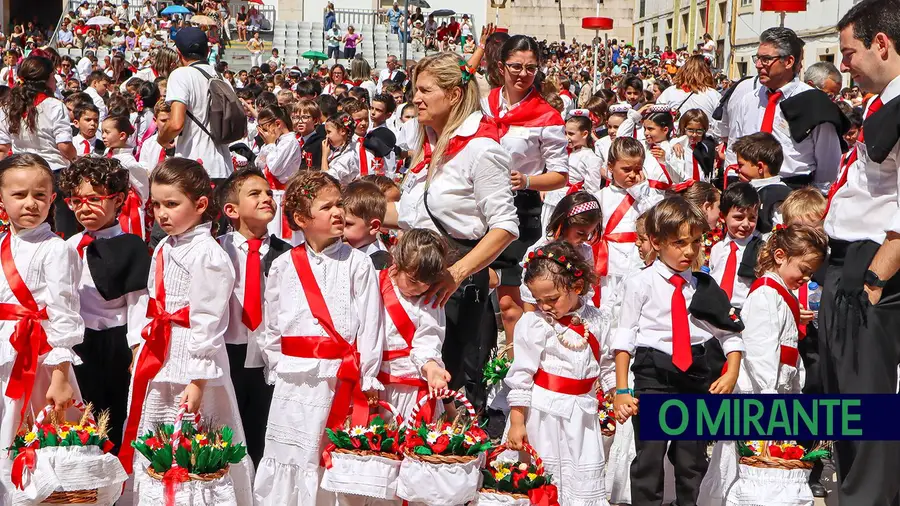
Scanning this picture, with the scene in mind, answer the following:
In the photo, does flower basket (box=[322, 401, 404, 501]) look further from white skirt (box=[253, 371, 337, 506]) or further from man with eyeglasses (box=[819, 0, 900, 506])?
man with eyeglasses (box=[819, 0, 900, 506])

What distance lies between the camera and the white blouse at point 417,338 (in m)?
4.55

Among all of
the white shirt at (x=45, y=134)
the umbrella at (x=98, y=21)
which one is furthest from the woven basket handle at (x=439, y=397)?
the umbrella at (x=98, y=21)

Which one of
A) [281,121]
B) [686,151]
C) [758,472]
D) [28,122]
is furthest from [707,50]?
[758,472]

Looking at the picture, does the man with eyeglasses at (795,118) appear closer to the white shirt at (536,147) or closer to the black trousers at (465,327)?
the white shirt at (536,147)

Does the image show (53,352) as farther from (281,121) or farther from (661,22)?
(661,22)

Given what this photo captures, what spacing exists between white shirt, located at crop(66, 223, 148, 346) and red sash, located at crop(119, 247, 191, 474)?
29 cm

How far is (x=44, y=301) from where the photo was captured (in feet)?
15.3

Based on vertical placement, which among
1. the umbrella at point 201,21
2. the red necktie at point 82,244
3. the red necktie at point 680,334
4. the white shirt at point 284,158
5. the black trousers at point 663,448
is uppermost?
the umbrella at point 201,21

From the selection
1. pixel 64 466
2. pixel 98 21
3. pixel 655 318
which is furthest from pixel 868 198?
pixel 98 21

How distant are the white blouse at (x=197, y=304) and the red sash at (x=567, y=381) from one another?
1464 millimetres

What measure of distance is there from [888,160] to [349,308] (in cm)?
230

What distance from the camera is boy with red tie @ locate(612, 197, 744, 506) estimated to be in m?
→ 4.99

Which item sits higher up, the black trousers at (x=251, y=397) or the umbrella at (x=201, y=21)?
the umbrella at (x=201, y=21)

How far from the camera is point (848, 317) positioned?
4.36 meters
